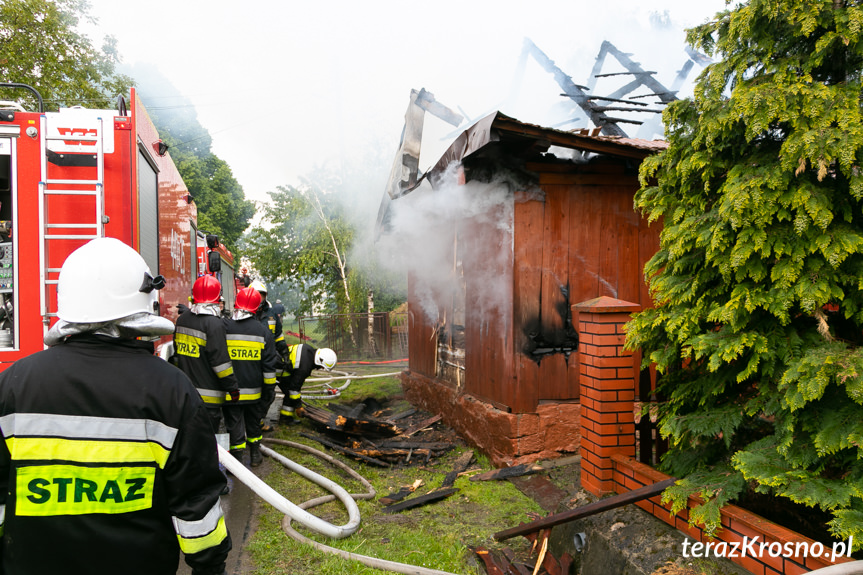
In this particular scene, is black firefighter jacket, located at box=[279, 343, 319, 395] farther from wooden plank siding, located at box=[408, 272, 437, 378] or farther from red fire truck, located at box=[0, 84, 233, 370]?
red fire truck, located at box=[0, 84, 233, 370]

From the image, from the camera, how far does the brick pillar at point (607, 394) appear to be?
3.97 m

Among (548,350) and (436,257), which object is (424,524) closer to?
(548,350)

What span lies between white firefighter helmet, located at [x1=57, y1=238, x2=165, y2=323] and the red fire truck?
233 cm

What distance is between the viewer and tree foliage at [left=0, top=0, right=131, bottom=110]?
10727 mm

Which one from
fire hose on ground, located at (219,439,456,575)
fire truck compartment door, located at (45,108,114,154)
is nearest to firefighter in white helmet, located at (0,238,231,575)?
fire hose on ground, located at (219,439,456,575)

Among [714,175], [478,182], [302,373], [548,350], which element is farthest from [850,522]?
[302,373]

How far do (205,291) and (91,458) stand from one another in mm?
3569

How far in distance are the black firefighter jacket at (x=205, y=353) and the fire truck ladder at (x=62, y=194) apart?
1.36 m

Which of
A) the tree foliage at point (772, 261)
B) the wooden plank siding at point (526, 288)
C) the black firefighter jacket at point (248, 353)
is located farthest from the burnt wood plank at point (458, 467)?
the tree foliage at point (772, 261)

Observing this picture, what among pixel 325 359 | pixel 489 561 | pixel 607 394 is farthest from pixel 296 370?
pixel 607 394

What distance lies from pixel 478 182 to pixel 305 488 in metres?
3.96

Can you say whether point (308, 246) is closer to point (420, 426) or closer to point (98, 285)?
point (420, 426)

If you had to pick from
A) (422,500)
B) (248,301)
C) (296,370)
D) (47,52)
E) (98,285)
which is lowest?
(422,500)

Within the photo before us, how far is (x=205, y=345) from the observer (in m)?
5.07
